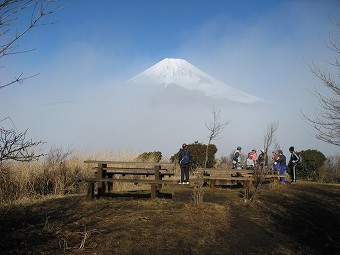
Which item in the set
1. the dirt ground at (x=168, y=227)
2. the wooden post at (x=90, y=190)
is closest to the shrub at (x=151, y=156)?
the dirt ground at (x=168, y=227)

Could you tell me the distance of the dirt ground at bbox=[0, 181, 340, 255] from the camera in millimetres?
5613

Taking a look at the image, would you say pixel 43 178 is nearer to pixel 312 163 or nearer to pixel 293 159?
pixel 293 159

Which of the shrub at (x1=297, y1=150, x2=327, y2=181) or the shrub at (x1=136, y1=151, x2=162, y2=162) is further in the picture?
the shrub at (x1=297, y1=150, x2=327, y2=181)

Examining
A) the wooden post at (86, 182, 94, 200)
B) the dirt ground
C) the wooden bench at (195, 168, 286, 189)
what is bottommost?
the dirt ground

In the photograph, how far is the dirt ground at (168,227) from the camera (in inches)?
221

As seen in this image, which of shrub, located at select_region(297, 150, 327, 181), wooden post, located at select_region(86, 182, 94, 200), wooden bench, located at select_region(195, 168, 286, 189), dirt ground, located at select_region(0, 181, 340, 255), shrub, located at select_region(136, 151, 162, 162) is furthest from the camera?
shrub, located at select_region(297, 150, 327, 181)

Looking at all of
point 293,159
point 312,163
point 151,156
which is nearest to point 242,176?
point 293,159

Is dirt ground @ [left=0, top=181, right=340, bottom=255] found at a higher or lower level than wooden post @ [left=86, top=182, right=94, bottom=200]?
lower

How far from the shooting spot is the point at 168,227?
22.3ft

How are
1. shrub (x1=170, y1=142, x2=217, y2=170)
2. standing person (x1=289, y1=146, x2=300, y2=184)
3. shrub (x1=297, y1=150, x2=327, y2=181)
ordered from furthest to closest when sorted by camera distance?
shrub (x1=170, y1=142, x2=217, y2=170) → shrub (x1=297, y1=150, x2=327, y2=181) → standing person (x1=289, y1=146, x2=300, y2=184)

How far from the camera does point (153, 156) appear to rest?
65.7 feet

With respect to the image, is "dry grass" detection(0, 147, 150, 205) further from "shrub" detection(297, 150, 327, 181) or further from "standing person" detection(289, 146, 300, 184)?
"shrub" detection(297, 150, 327, 181)

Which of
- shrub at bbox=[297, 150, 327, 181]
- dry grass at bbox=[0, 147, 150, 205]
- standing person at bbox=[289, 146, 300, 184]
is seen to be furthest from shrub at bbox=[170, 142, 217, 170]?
dry grass at bbox=[0, 147, 150, 205]

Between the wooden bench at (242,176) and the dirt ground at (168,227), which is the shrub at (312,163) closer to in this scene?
the wooden bench at (242,176)
